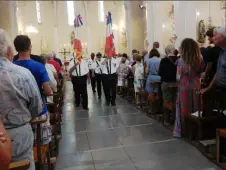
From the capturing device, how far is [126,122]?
6449 mm

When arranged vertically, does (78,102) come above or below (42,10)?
below

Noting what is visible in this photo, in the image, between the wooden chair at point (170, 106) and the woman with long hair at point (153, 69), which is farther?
the woman with long hair at point (153, 69)

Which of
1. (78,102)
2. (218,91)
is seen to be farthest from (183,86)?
(78,102)

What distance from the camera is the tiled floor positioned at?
3959 millimetres

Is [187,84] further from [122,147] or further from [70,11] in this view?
[70,11]

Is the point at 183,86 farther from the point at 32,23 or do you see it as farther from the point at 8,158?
the point at 32,23

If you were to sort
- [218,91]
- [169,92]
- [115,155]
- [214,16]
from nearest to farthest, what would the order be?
1. [218,91]
2. [115,155]
3. [169,92]
4. [214,16]

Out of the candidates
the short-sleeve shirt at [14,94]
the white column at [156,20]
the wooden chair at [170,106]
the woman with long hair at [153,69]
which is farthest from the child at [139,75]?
the short-sleeve shirt at [14,94]

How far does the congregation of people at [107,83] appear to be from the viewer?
86.1 inches

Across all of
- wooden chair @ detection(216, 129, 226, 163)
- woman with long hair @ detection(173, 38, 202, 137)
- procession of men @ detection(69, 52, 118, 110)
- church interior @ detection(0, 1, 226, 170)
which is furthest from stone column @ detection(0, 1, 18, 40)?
wooden chair @ detection(216, 129, 226, 163)

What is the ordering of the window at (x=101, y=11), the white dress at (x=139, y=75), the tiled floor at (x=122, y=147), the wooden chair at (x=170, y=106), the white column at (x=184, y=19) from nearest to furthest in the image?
the tiled floor at (x=122, y=147) < the wooden chair at (x=170, y=106) < the white dress at (x=139, y=75) < the white column at (x=184, y=19) < the window at (x=101, y=11)

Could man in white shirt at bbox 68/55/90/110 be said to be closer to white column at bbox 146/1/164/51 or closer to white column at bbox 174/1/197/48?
white column at bbox 174/1/197/48

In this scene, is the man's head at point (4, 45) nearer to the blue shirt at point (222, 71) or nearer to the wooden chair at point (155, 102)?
the blue shirt at point (222, 71)

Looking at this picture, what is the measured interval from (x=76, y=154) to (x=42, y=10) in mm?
22518
